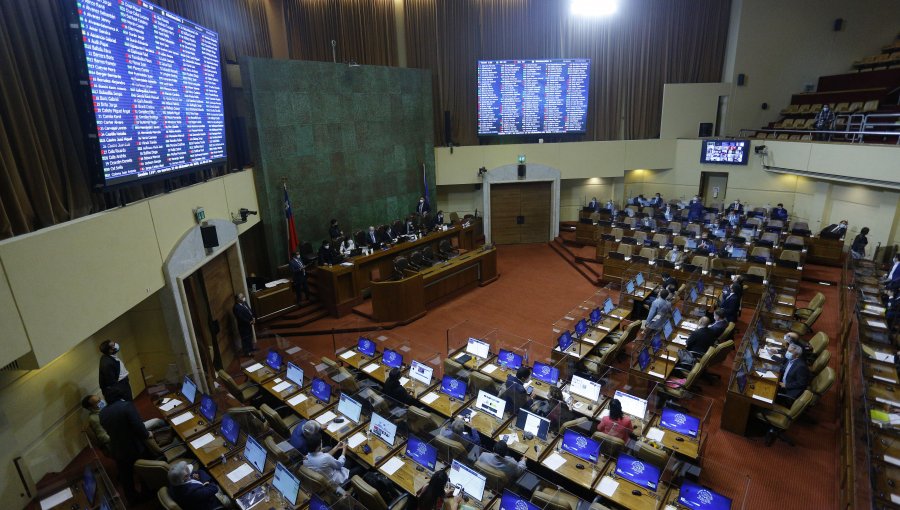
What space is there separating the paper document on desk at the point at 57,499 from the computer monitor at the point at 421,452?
3866 millimetres

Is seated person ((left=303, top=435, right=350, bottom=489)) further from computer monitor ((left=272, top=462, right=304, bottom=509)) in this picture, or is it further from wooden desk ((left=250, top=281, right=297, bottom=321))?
wooden desk ((left=250, top=281, right=297, bottom=321))

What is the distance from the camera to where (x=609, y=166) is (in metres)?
17.3

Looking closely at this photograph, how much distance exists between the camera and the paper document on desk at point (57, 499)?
5048mm

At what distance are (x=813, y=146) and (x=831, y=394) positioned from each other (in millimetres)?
→ 9299

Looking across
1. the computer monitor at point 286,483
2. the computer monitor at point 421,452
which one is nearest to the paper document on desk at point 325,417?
the computer monitor at point 286,483

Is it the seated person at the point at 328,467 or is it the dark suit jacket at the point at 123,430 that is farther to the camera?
the dark suit jacket at the point at 123,430

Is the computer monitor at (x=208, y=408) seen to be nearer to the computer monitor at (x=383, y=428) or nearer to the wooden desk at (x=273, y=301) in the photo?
the computer monitor at (x=383, y=428)

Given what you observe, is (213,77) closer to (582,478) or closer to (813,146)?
(582,478)

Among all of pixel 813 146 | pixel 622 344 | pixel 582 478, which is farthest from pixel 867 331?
pixel 813 146

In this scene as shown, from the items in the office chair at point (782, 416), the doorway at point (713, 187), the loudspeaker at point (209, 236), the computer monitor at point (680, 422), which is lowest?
the office chair at point (782, 416)

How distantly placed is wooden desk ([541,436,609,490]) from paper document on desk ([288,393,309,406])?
3.71 meters

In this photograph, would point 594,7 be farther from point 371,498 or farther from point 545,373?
point 371,498

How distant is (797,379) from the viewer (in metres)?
6.41

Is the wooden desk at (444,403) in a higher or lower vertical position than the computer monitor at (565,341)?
lower
